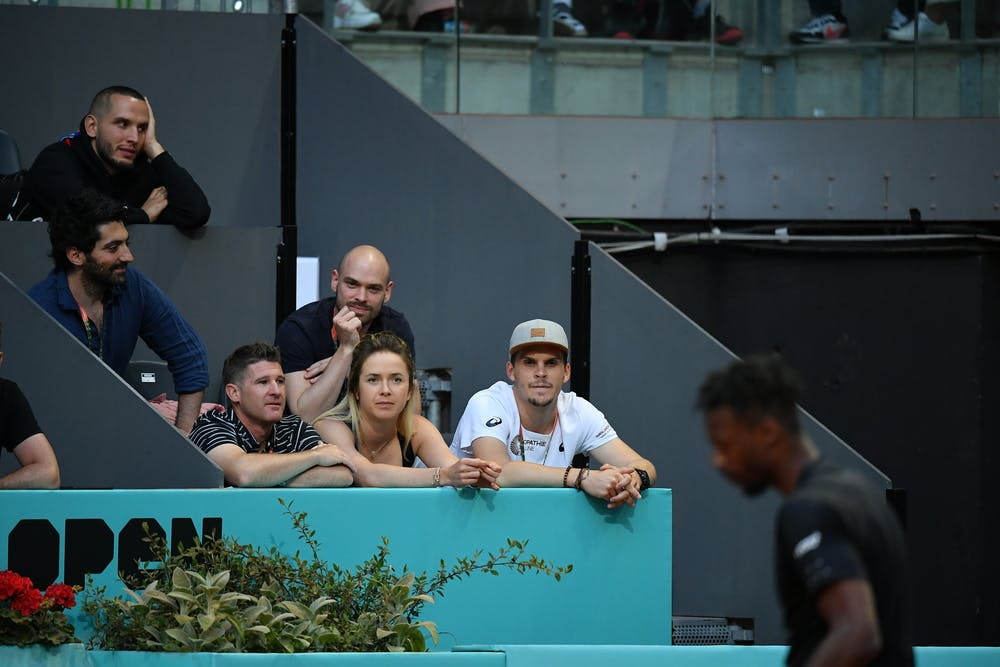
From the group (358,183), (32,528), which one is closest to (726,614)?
(358,183)

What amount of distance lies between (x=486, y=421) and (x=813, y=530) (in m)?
2.69

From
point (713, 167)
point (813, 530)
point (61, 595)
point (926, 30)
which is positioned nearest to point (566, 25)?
point (713, 167)

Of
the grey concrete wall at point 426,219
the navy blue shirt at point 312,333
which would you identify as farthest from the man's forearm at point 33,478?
the grey concrete wall at point 426,219

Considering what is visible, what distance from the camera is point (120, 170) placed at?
5961 mm

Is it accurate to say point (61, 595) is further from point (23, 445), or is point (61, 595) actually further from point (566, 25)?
point (566, 25)

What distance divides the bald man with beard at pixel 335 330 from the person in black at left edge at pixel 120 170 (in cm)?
70

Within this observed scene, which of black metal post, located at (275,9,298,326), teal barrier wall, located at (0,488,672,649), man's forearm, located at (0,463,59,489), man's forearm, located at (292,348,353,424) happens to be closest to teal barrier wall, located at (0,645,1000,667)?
teal barrier wall, located at (0,488,672,649)

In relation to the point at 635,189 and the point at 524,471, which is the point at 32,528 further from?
the point at 635,189

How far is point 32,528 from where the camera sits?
14.5 feet

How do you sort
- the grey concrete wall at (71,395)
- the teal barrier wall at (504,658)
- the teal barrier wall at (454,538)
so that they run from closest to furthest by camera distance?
the teal barrier wall at (504,658)
the teal barrier wall at (454,538)
the grey concrete wall at (71,395)

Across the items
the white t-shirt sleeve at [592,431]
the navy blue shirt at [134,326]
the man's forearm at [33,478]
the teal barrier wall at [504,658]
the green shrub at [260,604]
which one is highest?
the navy blue shirt at [134,326]

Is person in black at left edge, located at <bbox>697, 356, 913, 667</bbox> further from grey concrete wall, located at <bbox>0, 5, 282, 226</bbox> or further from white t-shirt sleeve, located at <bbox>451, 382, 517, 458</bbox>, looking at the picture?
grey concrete wall, located at <bbox>0, 5, 282, 226</bbox>

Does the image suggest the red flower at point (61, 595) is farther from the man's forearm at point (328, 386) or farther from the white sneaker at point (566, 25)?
the white sneaker at point (566, 25)

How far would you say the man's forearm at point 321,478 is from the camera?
4637mm
